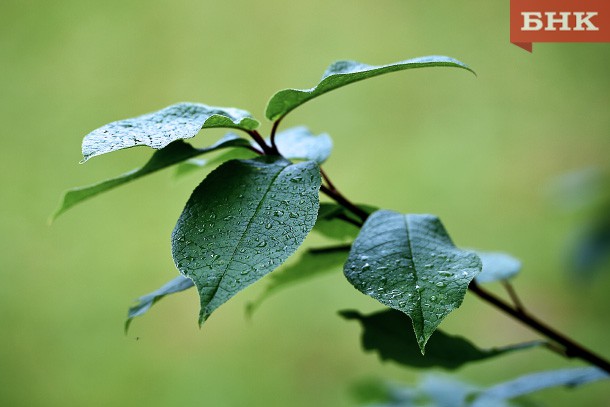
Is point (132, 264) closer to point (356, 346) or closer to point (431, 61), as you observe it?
point (356, 346)

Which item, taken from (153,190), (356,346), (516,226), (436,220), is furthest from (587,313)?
(436,220)

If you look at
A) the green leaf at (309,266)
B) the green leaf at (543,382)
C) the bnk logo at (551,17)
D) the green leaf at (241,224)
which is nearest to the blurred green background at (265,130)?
the bnk logo at (551,17)

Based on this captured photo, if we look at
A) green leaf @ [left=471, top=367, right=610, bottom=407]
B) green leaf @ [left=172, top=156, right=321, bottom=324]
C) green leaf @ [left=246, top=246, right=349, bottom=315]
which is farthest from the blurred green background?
green leaf @ [left=172, top=156, right=321, bottom=324]

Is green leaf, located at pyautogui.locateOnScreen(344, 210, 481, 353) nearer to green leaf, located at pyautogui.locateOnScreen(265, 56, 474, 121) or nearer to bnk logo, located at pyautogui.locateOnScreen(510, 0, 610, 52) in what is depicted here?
green leaf, located at pyautogui.locateOnScreen(265, 56, 474, 121)

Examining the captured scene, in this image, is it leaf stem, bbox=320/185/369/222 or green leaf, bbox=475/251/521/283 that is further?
green leaf, bbox=475/251/521/283

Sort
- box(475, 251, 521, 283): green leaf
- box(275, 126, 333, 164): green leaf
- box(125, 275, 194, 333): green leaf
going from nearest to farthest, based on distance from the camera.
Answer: box(125, 275, 194, 333): green leaf < box(275, 126, 333, 164): green leaf < box(475, 251, 521, 283): green leaf

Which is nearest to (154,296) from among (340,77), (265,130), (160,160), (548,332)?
(160,160)
